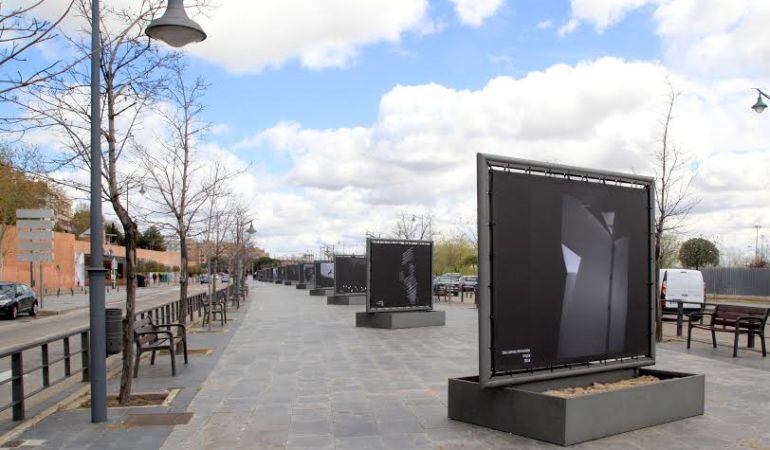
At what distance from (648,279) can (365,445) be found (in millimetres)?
3851

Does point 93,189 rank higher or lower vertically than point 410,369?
higher

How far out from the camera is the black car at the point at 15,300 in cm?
2573

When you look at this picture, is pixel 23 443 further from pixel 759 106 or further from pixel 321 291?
pixel 321 291

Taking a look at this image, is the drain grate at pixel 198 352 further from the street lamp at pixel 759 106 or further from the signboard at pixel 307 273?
the signboard at pixel 307 273

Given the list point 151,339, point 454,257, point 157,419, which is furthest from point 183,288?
point 454,257

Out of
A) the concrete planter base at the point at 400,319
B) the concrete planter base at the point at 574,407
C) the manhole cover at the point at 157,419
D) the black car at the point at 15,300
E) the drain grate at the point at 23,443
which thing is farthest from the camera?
the black car at the point at 15,300

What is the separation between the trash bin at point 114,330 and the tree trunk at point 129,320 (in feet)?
0.91

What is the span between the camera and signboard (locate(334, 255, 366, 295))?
98.9 ft

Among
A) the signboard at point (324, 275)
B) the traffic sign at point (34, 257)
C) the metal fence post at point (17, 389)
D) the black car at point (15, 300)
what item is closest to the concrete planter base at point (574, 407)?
the metal fence post at point (17, 389)

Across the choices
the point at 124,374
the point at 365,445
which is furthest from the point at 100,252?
the point at 365,445

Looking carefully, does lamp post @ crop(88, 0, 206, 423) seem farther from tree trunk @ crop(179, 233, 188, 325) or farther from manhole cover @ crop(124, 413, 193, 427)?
tree trunk @ crop(179, 233, 188, 325)

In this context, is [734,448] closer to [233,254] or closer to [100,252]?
[100,252]

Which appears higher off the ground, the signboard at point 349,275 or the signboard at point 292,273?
the signboard at point 349,275

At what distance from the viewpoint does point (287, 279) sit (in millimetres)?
71938
